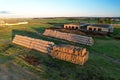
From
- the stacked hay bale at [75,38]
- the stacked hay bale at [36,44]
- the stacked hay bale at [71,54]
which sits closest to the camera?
the stacked hay bale at [71,54]

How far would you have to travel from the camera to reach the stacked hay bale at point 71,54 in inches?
703

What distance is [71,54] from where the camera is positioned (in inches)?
720

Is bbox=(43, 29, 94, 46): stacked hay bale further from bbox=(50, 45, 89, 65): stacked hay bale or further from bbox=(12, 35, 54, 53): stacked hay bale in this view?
bbox=(50, 45, 89, 65): stacked hay bale

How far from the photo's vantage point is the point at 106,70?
1730 cm

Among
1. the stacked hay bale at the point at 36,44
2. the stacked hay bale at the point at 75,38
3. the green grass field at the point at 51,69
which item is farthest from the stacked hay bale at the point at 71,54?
the stacked hay bale at the point at 75,38

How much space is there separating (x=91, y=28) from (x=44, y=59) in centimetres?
3352

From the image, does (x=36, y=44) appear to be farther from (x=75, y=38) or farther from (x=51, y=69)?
(x=75, y=38)

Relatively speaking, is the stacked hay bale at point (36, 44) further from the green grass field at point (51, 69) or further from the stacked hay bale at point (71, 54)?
the stacked hay bale at point (71, 54)

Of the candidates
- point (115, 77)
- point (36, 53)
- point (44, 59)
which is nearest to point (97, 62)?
point (115, 77)

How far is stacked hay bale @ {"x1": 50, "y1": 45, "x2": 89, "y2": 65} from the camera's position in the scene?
703 inches

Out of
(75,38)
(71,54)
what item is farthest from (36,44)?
(75,38)

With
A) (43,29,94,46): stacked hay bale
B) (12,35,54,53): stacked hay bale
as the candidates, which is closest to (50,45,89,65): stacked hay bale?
(12,35,54,53): stacked hay bale

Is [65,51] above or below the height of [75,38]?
above

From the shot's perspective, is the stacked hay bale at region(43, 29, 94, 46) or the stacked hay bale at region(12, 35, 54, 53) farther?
the stacked hay bale at region(43, 29, 94, 46)
